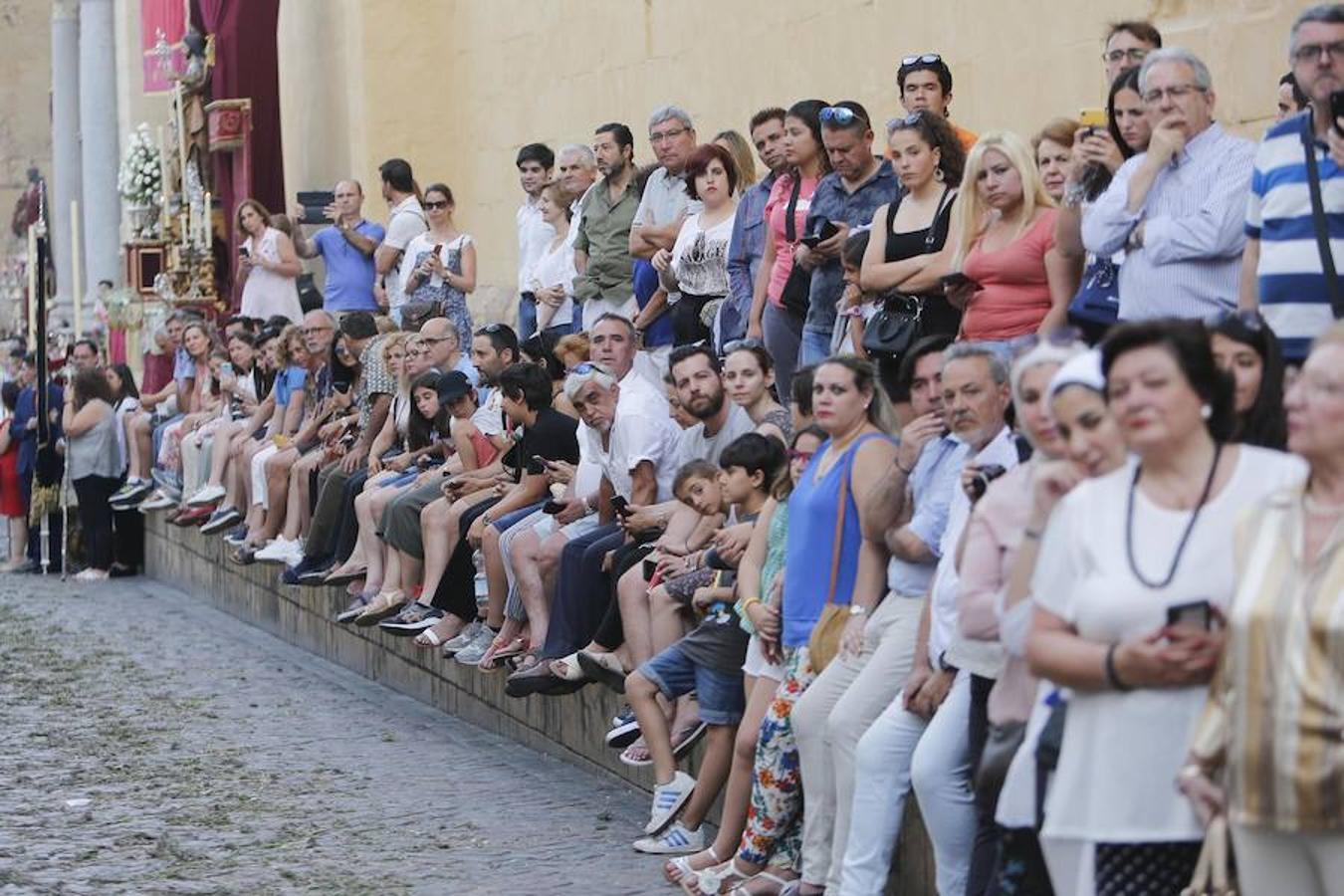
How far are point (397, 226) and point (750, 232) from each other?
263 inches

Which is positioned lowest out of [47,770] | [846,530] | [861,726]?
[47,770]

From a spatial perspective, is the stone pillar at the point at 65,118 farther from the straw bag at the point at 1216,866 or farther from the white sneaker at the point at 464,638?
the straw bag at the point at 1216,866

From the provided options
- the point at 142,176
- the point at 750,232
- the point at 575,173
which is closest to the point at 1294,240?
the point at 750,232

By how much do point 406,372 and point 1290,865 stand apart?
9.95 m

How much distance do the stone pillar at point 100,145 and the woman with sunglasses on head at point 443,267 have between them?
1746 cm

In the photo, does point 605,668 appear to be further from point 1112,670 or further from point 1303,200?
point 1112,670

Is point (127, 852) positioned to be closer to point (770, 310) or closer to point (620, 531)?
point (620, 531)

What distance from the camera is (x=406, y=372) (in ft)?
46.8

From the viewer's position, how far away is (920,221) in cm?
881

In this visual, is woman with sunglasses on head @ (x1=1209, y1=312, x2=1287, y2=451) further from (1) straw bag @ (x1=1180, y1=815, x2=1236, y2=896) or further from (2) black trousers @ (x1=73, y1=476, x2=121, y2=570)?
(2) black trousers @ (x1=73, y1=476, x2=121, y2=570)

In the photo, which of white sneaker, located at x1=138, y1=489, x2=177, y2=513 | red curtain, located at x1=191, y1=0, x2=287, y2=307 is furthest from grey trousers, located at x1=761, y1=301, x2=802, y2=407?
red curtain, located at x1=191, y1=0, x2=287, y2=307

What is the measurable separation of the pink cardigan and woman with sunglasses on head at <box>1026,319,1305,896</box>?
801 mm

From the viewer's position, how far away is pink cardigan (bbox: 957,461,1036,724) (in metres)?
5.86

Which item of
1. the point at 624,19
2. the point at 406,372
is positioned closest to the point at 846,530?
the point at 406,372
